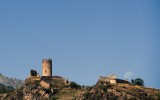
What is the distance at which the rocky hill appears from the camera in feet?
524

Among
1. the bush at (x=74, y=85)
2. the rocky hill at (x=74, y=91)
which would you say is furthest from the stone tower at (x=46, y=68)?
the bush at (x=74, y=85)

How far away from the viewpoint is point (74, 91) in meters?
183

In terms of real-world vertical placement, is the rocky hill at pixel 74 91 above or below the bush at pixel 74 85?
below

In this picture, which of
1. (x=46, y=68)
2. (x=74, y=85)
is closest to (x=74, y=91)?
(x=74, y=85)

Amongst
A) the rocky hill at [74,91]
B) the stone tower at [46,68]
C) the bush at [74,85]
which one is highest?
the stone tower at [46,68]

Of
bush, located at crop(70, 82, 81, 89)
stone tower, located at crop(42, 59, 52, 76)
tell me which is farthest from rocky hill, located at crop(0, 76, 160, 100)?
stone tower, located at crop(42, 59, 52, 76)

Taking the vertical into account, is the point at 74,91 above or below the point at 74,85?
below

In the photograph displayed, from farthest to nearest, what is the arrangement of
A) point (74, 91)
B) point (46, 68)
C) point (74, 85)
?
1. point (46, 68)
2. point (74, 85)
3. point (74, 91)

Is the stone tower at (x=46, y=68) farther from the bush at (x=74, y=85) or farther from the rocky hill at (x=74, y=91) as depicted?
the bush at (x=74, y=85)

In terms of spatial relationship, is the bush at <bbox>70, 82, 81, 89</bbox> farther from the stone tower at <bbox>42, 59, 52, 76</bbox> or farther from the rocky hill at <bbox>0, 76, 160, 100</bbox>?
the stone tower at <bbox>42, 59, 52, 76</bbox>

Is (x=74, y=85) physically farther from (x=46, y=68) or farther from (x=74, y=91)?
(x=46, y=68)

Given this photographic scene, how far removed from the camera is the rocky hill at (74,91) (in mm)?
159625

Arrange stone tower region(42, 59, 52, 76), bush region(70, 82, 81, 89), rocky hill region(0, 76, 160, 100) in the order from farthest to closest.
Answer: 1. stone tower region(42, 59, 52, 76)
2. bush region(70, 82, 81, 89)
3. rocky hill region(0, 76, 160, 100)

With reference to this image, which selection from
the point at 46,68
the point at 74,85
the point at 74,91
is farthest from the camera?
the point at 46,68
